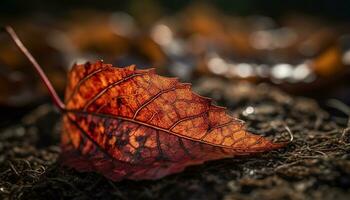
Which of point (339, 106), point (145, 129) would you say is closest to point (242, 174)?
point (145, 129)

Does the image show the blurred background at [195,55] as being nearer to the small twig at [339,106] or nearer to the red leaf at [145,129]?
the small twig at [339,106]

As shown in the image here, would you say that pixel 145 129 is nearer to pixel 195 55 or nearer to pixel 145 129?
pixel 145 129

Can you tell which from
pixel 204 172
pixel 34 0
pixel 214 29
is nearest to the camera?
pixel 204 172

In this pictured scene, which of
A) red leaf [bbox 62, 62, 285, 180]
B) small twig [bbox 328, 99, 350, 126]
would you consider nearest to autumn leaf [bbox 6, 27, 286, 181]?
red leaf [bbox 62, 62, 285, 180]

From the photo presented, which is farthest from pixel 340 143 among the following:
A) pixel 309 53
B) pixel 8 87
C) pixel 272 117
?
pixel 309 53

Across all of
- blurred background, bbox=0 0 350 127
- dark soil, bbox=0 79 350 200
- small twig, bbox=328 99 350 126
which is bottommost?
dark soil, bbox=0 79 350 200

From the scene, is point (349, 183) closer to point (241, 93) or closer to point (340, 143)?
point (340, 143)

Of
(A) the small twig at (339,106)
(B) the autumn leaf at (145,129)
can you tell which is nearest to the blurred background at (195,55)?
(A) the small twig at (339,106)

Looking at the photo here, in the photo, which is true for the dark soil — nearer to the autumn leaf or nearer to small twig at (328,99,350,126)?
the autumn leaf
